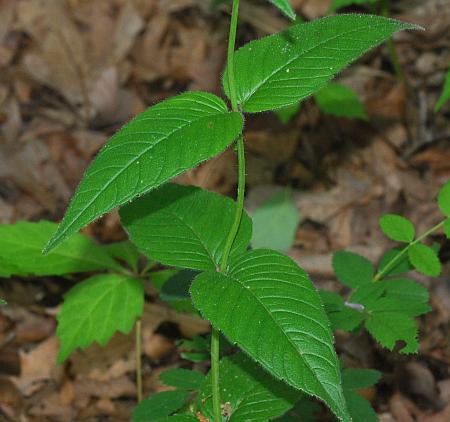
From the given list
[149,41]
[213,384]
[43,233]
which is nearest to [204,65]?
[149,41]

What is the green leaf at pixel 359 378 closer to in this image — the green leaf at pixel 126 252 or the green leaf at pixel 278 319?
the green leaf at pixel 278 319

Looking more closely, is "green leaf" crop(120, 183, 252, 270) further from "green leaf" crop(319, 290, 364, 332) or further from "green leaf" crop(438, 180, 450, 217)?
"green leaf" crop(438, 180, 450, 217)

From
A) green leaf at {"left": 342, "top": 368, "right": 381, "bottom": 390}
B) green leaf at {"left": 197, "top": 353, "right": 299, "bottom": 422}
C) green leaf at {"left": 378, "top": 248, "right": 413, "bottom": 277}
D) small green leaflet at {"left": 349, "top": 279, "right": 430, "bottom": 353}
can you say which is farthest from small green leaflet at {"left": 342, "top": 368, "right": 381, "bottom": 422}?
green leaf at {"left": 378, "top": 248, "right": 413, "bottom": 277}

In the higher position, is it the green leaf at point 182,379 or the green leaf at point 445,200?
the green leaf at point 445,200

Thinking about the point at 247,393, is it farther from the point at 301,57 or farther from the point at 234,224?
the point at 301,57

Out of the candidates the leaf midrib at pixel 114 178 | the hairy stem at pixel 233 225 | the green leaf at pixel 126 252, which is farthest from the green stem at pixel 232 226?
the green leaf at pixel 126 252
